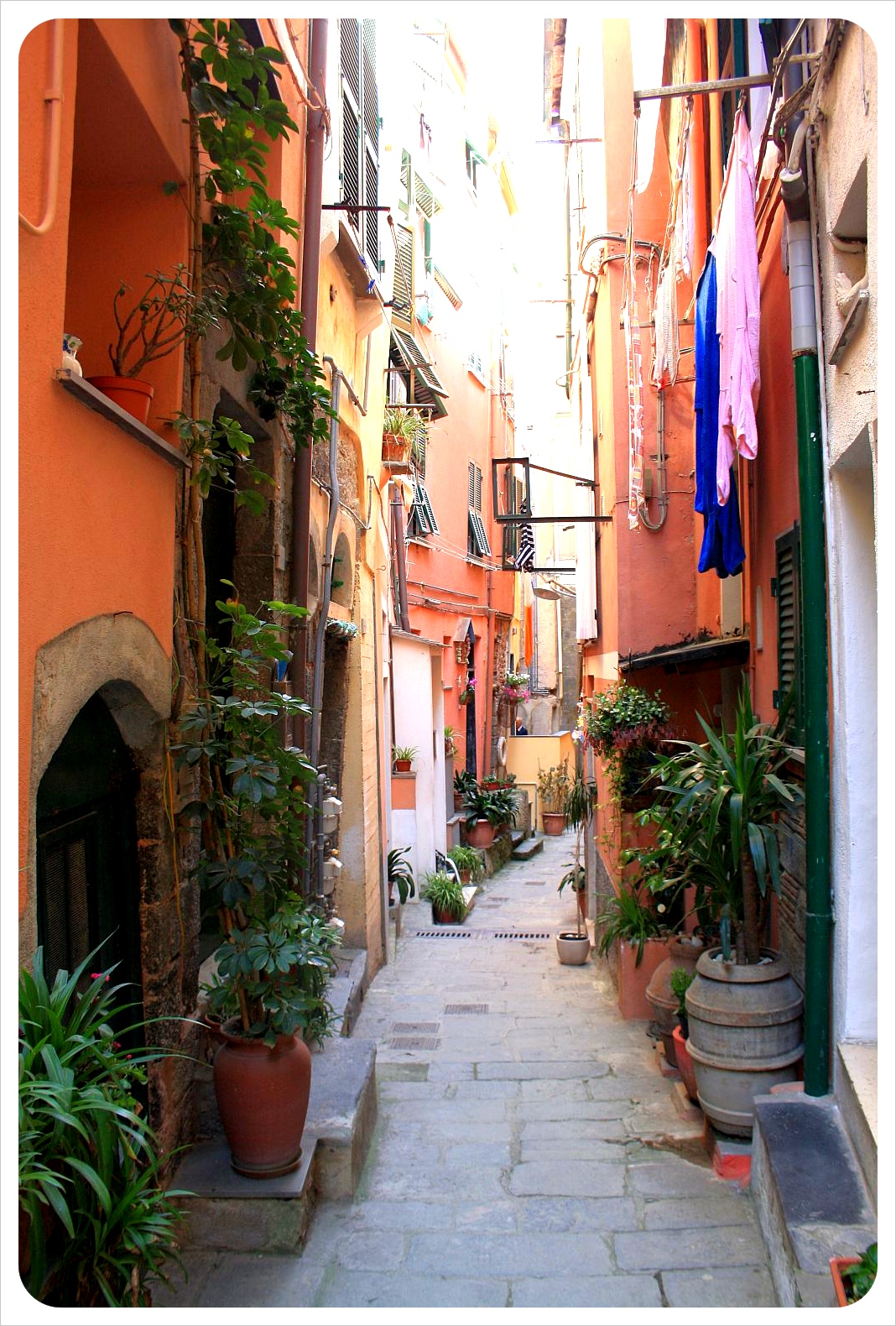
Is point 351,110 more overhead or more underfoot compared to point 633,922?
more overhead

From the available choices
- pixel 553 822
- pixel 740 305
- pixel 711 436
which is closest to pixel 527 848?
pixel 553 822

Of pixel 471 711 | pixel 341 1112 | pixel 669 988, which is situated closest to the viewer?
pixel 341 1112

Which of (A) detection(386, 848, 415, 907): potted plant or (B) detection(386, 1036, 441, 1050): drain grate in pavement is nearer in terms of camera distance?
(B) detection(386, 1036, 441, 1050): drain grate in pavement

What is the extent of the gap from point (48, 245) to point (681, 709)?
6.98 m

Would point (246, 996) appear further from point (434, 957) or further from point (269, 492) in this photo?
point (434, 957)

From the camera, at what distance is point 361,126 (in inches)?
336

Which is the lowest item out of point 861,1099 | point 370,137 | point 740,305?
point 861,1099

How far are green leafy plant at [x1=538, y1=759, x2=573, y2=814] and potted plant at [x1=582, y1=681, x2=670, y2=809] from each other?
13504 millimetres

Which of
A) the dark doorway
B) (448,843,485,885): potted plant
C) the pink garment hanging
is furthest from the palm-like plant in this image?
the dark doorway

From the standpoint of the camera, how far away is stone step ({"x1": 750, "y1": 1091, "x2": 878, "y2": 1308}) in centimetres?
316

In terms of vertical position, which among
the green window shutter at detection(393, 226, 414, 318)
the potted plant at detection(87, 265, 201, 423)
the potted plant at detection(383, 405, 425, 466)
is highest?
the green window shutter at detection(393, 226, 414, 318)

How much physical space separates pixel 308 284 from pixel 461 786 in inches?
497

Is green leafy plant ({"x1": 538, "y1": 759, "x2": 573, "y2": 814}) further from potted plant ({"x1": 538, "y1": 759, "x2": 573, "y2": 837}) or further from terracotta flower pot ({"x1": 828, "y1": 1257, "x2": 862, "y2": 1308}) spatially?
terracotta flower pot ({"x1": 828, "y1": 1257, "x2": 862, "y2": 1308})

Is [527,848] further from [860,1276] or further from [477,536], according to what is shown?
[860,1276]
